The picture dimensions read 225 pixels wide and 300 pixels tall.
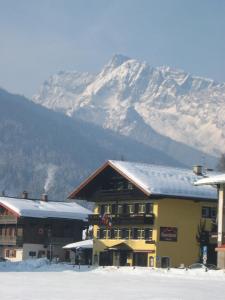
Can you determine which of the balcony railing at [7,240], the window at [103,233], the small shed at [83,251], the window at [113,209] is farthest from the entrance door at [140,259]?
the balcony railing at [7,240]

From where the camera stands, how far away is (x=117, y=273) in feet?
214

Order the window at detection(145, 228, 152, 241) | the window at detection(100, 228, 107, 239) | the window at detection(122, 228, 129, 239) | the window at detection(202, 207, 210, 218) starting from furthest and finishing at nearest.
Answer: the window at detection(100, 228, 107, 239)
the window at detection(122, 228, 129, 239)
the window at detection(202, 207, 210, 218)
the window at detection(145, 228, 152, 241)

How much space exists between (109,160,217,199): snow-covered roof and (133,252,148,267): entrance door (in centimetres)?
703

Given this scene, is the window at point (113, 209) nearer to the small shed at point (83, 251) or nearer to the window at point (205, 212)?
the small shed at point (83, 251)

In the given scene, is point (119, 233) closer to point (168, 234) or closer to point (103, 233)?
point (103, 233)

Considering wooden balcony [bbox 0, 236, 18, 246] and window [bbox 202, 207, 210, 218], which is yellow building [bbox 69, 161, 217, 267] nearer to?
window [bbox 202, 207, 210, 218]

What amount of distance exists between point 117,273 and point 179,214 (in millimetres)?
14264

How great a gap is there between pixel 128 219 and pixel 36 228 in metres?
25.5

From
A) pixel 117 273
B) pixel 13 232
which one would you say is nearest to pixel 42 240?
pixel 13 232

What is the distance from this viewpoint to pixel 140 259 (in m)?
78.9

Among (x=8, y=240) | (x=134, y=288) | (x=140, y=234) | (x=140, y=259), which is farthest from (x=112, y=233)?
(x=134, y=288)

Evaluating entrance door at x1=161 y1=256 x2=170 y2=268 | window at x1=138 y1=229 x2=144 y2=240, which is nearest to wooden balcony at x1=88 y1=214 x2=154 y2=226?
window at x1=138 y1=229 x2=144 y2=240

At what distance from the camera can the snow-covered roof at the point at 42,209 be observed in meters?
101

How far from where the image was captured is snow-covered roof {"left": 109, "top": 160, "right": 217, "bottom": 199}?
76.1 m
